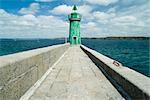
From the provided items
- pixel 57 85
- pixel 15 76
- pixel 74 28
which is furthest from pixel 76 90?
pixel 74 28

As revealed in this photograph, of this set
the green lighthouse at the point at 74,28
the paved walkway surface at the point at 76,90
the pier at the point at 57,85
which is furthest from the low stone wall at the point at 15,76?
the green lighthouse at the point at 74,28

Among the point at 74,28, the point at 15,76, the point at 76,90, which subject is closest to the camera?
the point at 15,76

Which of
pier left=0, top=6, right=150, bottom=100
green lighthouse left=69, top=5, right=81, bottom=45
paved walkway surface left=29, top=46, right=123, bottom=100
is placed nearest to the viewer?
pier left=0, top=6, right=150, bottom=100

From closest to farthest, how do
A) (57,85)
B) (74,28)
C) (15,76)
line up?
1. (15,76)
2. (57,85)
3. (74,28)

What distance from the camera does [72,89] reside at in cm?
547

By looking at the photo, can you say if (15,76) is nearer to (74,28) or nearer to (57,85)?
(57,85)

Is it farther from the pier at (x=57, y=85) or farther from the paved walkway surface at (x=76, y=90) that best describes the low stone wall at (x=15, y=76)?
the paved walkway surface at (x=76, y=90)

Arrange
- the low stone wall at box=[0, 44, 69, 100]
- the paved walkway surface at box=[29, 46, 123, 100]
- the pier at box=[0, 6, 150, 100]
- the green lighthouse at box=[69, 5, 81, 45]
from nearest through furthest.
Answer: the low stone wall at box=[0, 44, 69, 100], the pier at box=[0, 6, 150, 100], the paved walkway surface at box=[29, 46, 123, 100], the green lighthouse at box=[69, 5, 81, 45]

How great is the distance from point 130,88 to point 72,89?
171 cm

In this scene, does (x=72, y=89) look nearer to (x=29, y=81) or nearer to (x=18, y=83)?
(x=29, y=81)

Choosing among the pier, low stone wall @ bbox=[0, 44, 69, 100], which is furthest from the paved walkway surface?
low stone wall @ bbox=[0, 44, 69, 100]

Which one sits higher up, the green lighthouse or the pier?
the green lighthouse

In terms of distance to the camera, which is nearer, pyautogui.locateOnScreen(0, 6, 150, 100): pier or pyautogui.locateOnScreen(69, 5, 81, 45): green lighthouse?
pyautogui.locateOnScreen(0, 6, 150, 100): pier

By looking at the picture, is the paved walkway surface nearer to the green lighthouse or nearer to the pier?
the pier
